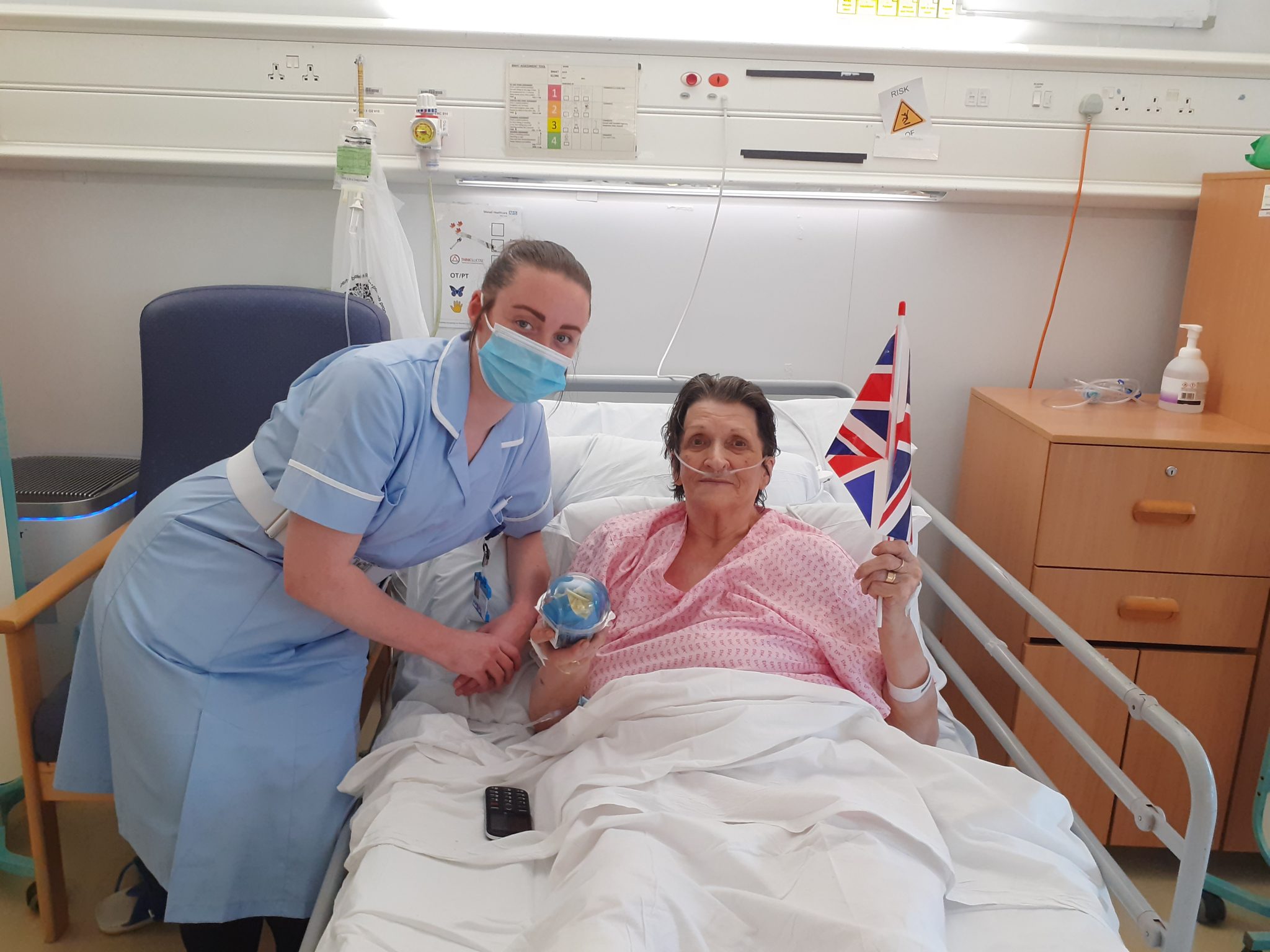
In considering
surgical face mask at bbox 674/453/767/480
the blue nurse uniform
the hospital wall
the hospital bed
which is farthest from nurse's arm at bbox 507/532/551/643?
the hospital wall

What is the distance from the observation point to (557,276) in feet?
4.99

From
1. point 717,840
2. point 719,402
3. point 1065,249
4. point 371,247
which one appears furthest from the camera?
point 1065,249

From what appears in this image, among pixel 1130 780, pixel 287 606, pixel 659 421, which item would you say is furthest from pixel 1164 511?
pixel 287 606

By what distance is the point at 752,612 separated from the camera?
1675mm

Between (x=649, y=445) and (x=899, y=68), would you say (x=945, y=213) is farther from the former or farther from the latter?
(x=649, y=445)

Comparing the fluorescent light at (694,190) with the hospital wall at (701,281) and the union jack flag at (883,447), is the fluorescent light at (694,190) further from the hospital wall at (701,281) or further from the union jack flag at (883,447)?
the union jack flag at (883,447)

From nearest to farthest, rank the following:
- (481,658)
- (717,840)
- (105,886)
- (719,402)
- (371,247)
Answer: (717,840) < (481,658) < (719,402) < (105,886) < (371,247)

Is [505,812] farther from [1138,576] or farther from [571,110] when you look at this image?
[571,110]

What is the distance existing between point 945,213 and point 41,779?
252 cm

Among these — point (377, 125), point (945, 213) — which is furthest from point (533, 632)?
point (945, 213)

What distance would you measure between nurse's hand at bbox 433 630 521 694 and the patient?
67mm

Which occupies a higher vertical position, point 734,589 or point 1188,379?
point 1188,379

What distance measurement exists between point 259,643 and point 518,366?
0.64 m

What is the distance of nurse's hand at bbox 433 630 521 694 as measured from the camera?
164 centimetres
